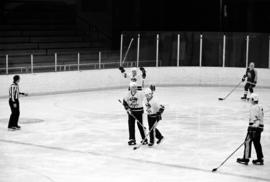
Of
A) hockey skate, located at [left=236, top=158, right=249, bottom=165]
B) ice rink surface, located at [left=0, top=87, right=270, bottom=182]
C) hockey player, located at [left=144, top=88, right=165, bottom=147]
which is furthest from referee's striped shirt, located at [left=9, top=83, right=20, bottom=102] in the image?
hockey skate, located at [left=236, top=158, right=249, bottom=165]

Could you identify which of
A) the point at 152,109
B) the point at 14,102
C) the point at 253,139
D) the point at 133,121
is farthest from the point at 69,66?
the point at 253,139

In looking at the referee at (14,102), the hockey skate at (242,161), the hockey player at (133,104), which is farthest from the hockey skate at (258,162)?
the referee at (14,102)

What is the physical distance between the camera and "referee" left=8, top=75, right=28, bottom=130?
1287 cm

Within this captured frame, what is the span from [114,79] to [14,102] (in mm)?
9601

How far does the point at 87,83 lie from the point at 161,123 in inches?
311

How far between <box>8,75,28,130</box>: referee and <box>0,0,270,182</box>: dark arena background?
2 centimetres

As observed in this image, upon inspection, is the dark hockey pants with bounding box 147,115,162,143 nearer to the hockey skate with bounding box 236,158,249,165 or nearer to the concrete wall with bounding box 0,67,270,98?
the hockey skate with bounding box 236,158,249,165

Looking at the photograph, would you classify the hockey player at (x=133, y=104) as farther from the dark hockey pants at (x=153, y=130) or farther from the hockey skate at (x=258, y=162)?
the hockey skate at (x=258, y=162)

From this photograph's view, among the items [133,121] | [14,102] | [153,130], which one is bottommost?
[153,130]

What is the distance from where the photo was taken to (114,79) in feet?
73.4

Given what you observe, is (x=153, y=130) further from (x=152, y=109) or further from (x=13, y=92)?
(x=13, y=92)

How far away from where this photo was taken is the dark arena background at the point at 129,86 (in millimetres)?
9734

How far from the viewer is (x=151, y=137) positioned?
37.0 feet

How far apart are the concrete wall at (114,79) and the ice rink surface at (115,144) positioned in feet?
3.95
